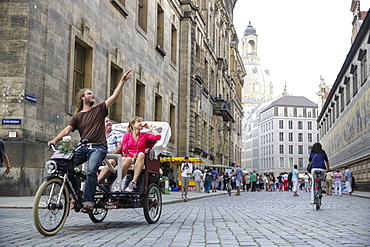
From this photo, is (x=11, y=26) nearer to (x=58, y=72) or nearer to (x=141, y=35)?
(x=58, y=72)

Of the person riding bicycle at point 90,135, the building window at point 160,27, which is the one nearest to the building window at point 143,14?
the building window at point 160,27

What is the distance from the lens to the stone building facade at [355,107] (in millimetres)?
32406

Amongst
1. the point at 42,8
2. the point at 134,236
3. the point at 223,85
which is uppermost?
the point at 223,85

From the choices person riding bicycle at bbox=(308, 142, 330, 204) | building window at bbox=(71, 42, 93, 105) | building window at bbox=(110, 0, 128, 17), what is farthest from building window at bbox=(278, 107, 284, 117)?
person riding bicycle at bbox=(308, 142, 330, 204)

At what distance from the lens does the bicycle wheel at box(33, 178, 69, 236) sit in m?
6.00

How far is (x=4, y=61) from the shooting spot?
14492mm

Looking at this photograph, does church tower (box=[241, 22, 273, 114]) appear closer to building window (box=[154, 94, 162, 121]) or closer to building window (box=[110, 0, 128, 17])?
building window (box=[154, 94, 162, 121])

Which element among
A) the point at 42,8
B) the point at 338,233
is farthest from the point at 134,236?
the point at 42,8

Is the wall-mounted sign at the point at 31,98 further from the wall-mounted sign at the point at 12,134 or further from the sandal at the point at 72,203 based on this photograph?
the sandal at the point at 72,203

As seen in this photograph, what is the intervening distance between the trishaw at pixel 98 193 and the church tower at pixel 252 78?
164082 millimetres

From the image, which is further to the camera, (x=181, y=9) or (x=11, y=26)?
(x=181, y=9)

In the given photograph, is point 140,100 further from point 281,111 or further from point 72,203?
point 281,111

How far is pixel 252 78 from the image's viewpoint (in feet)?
579

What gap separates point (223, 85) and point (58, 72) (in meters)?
39.8
